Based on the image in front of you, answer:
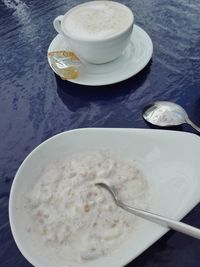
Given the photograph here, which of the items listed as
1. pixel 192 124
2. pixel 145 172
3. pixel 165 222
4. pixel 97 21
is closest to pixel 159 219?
pixel 165 222

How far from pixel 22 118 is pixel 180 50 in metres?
0.41

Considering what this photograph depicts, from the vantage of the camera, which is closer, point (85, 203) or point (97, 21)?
point (85, 203)

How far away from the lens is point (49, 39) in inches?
37.0

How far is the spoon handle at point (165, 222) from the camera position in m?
0.43

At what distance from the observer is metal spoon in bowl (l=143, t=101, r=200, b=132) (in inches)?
24.9

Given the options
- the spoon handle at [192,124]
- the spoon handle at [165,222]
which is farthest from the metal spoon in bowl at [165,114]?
the spoon handle at [165,222]

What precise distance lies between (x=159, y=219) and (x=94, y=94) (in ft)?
1.20

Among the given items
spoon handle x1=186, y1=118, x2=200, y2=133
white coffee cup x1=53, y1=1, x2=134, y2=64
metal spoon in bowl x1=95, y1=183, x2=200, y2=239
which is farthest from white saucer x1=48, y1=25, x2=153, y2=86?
metal spoon in bowl x1=95, y1=183, x2=200, y2=239

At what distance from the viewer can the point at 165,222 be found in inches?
17.7

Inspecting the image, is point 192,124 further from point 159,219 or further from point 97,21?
point 97,21

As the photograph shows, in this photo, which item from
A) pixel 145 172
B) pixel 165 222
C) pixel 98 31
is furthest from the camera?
pixel 98 31

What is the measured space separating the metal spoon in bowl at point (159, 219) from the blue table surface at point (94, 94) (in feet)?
0.16

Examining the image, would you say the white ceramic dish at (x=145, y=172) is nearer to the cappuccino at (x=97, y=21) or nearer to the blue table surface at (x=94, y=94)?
the blue table surface at (x=94, y=94)

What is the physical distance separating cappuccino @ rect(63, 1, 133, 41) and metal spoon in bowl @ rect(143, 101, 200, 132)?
18 centimetres
